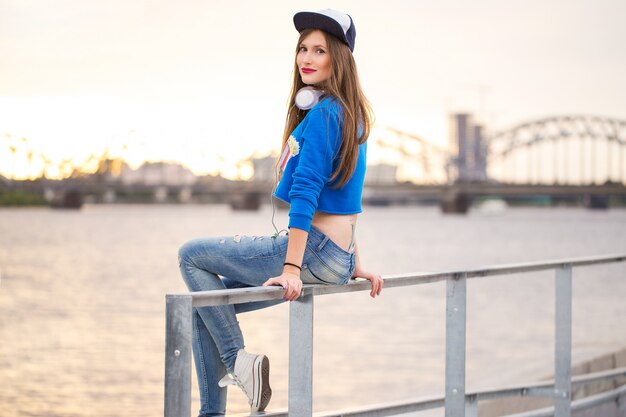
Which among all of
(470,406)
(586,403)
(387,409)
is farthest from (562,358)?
(387,409)

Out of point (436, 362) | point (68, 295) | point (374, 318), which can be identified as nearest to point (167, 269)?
point (68, 295)

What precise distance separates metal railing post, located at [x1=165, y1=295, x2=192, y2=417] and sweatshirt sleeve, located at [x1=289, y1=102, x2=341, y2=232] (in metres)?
0.88

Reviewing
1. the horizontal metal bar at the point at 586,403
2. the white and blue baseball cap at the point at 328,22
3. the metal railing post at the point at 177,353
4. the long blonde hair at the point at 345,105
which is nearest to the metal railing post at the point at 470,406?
the horizontal metal bar at the point at 586,403

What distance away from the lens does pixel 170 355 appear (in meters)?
2.50

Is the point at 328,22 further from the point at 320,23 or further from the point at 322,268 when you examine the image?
the point at 322,268

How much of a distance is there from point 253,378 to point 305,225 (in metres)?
0.49

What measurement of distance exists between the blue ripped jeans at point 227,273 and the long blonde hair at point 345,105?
26 cm

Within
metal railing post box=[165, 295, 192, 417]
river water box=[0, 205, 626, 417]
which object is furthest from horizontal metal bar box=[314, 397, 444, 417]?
river water box=[0, 205, 626, 417]

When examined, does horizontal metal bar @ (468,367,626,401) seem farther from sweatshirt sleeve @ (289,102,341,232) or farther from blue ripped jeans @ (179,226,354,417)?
sweatshirt sleeve @ (289,102,341,232)

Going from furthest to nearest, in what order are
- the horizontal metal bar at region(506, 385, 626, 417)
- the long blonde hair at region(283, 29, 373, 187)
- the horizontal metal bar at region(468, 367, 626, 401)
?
the horizontal metal bar at region(506, 385, 626, 417)
the horizontal metal bar at region(468, 367, 626, 401)
the long blonde hair at region(283, 29, 373, 187)

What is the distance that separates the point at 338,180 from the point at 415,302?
82.1 feet

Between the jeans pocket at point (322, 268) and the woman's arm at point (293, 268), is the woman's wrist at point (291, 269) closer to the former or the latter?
the woman's arm at point (293, 268)

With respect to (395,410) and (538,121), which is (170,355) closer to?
(395,410)

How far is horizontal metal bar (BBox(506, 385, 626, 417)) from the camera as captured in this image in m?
4.66
